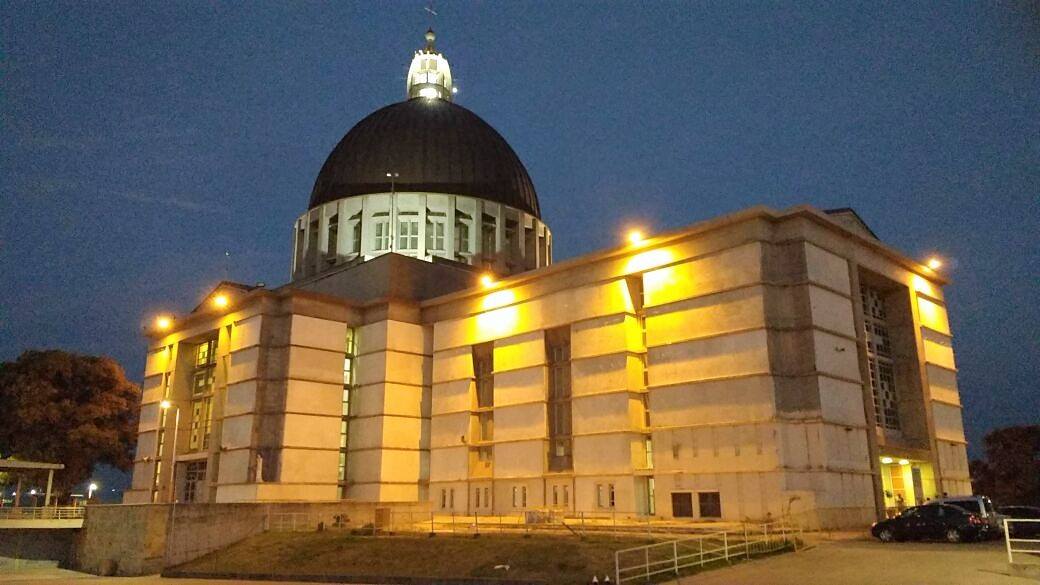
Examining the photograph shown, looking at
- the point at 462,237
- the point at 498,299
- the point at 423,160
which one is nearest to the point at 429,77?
the point at 423,160

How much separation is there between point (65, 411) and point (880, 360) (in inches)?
2178

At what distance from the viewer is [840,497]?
33.9 m

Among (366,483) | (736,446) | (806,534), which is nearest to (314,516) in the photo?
(366,483)

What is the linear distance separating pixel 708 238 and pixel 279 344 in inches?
1020

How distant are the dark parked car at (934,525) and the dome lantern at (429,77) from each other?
5744cm

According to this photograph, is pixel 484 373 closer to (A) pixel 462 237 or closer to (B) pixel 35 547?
(A) pixel 462 237

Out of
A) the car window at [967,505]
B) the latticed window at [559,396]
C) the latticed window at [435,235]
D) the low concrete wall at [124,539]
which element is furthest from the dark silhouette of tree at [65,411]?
the car window at [967,505]

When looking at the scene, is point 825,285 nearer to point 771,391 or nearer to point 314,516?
point 771,391

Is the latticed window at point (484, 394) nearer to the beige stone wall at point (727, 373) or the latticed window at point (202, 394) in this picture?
the beige stone wall at point (727, 373)

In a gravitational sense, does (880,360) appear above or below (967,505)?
above

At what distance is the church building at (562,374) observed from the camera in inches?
1390

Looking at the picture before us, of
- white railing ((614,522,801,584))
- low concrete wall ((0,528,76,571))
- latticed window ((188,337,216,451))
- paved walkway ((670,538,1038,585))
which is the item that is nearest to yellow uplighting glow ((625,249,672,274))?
white railing ((614,522,801,584))

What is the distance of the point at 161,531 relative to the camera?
35.3m

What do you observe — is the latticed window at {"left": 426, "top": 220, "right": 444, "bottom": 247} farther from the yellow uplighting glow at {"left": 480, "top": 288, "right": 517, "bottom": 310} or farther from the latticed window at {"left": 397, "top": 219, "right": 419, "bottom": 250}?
the yellow uplighting glow at {"left": 480, "top": 288, "right": 517, "bottom": 310}
